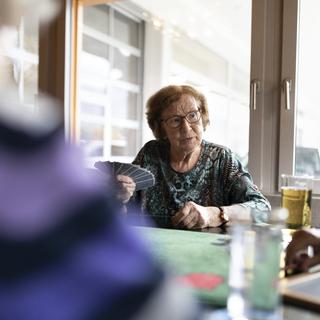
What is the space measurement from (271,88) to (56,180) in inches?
91.8

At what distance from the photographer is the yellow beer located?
4.38 feet

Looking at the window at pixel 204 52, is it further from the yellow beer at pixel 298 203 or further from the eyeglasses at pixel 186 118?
the yellow beer at pixel 298 203

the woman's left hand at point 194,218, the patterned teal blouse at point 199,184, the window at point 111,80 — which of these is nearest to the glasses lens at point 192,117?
the patterned teal blouse at point 199,184

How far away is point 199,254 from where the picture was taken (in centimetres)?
104

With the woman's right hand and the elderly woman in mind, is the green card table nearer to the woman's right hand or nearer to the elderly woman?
the woman's right hand

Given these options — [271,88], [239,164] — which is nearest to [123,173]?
[239,164]

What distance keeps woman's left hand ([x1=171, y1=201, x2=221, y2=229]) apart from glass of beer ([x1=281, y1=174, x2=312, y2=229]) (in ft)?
1.05

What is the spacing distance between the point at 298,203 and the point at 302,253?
1.25 feet

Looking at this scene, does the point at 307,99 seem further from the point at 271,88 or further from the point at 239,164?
the point at 239,164

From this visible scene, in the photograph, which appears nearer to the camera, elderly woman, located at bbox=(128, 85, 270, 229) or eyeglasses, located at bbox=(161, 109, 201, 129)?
elderly woman, located at bbox=(128, 85, 270, 229)

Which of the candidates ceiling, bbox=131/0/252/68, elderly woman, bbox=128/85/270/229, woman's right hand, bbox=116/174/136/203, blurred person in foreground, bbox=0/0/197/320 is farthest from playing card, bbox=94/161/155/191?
ceiling, bbox=131/0/252/68

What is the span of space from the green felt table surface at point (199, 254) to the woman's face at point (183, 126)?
742 mm

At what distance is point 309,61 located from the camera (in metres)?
2.46

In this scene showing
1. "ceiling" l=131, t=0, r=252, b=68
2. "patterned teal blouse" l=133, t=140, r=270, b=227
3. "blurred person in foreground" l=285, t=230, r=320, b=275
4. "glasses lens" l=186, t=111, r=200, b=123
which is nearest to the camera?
"blurred person in foreground" l=285, t=230, r=320, b=275
